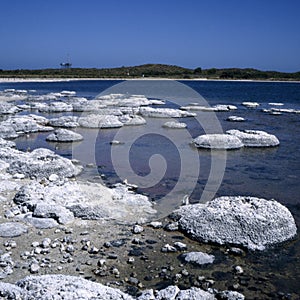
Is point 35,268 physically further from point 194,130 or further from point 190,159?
point 194,130

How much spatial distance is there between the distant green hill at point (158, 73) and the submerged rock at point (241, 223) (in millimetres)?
100170

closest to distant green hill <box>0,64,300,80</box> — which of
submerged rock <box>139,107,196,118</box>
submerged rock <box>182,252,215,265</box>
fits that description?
submerged rock <box>139,107,196,118</box>

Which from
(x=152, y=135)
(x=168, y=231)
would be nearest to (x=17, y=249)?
(x=168, y=231)

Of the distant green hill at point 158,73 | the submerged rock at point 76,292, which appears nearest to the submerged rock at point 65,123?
the submerged rock at point 76,292

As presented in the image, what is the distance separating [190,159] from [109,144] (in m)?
3.99

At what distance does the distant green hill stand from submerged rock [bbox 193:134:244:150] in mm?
92786

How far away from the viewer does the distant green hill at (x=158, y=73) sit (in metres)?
111

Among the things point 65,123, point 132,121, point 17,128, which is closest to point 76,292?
point 17,128

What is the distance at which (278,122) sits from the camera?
23.5 m

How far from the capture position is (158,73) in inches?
4601

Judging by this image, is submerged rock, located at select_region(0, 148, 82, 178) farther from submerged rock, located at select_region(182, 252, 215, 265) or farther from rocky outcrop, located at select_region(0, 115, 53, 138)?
rocky outcrop, located at select_region(0, 115, 53, 138)

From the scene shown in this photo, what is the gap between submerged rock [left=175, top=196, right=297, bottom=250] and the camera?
6.64 m

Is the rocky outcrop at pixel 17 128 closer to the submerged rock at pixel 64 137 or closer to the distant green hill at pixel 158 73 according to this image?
the submerged rock at pixel 64 137

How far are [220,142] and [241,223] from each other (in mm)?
8085
